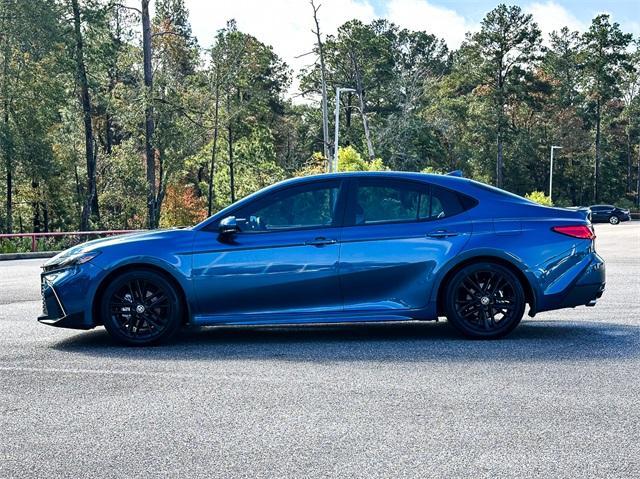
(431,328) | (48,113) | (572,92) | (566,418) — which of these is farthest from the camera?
(572,92)

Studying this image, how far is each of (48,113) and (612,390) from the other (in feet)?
136

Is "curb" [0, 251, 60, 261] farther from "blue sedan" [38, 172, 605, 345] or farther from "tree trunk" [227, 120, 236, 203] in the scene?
"tree trunk" [227, 120, 236, 203]

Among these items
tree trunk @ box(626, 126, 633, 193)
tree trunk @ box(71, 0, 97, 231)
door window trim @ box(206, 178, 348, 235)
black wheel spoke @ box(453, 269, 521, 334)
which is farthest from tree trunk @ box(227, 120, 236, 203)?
tree trunk @ box(626, 126, 633, 193)

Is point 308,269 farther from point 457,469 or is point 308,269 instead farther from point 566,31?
point 566,31

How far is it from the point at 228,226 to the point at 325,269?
94 centimetres

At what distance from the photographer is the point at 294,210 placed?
26.1 ft

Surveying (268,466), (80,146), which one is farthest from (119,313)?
(80,146)

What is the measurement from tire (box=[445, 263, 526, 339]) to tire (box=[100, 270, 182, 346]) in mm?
2472

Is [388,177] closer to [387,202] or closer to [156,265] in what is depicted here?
[387,202]

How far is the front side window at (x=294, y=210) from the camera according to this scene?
792cm

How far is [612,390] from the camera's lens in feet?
19.2

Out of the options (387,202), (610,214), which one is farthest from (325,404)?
(610,214)

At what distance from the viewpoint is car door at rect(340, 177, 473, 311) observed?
7.78m

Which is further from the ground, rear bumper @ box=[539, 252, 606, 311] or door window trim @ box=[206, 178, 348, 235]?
door window trim @ box=[206, 178, 348, 235]
